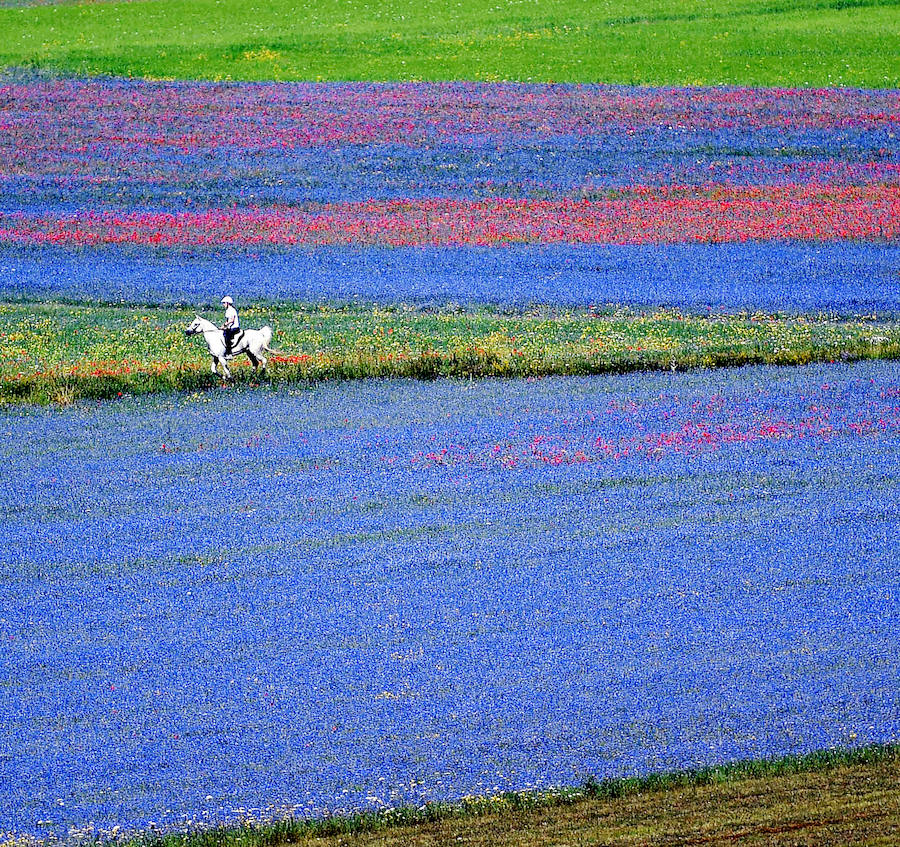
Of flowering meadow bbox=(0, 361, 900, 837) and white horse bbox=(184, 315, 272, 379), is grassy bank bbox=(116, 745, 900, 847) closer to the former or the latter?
flowering meadow bbox=(0, 361, 900, 837)

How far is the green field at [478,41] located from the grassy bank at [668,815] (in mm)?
31490

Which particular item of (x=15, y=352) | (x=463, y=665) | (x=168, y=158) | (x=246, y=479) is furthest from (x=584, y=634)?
(x=168, y=158)

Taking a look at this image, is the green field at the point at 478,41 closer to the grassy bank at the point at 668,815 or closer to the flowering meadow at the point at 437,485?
the flowering meadow at the point at 437,485

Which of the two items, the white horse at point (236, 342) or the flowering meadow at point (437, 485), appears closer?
the flowering meadow at point (437, 485)

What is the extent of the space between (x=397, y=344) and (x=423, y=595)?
8.53 metres

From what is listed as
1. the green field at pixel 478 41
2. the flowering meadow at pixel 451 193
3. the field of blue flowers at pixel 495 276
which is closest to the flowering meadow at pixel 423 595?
the field of blue flowers at pixel 495 276

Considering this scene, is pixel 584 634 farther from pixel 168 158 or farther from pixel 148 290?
pixel 168 158

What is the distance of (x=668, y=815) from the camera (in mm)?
7625

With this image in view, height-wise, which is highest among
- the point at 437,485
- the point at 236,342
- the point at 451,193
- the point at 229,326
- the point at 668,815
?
the point at 451,193

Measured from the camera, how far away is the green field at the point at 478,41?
39.0 meters

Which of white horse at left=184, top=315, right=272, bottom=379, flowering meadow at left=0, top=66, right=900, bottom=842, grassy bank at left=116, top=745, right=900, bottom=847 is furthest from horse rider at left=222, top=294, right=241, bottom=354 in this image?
grassy bank at left=116, top=745, right=900, bottom=847

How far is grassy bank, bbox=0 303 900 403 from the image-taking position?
17.7 m

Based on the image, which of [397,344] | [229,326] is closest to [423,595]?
[229,326]

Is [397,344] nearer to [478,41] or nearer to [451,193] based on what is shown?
[451,193]
